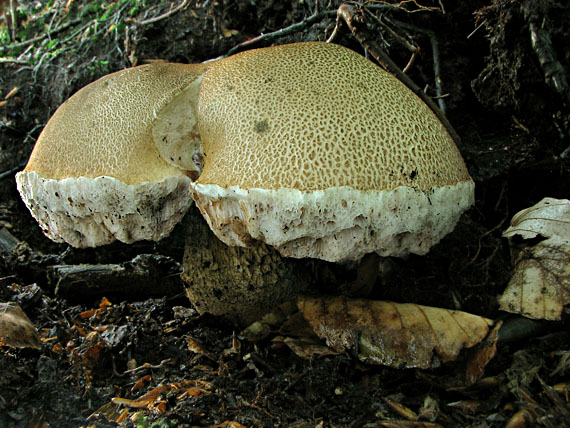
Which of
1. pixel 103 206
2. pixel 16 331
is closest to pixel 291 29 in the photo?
pixel 103 206

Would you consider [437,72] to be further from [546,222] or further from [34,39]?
[34,39]

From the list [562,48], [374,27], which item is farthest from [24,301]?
[562,48]

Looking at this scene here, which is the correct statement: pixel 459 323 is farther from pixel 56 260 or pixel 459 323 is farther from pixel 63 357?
pixel 56 260

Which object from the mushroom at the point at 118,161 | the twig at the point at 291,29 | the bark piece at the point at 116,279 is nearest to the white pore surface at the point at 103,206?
the mushroom at the point at 118,161

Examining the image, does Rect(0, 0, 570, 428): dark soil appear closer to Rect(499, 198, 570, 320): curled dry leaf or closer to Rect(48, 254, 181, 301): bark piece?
Rect(48, 254, 181, 301): bark piece

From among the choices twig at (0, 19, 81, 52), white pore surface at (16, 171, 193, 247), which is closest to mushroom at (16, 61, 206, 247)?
white pore surface at (16, 171, 193, 247)

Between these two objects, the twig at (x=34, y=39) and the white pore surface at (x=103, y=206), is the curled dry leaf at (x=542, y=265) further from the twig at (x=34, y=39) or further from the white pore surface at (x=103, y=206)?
the twig at (x=34, y=39)

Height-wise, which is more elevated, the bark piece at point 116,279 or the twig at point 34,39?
the twig at point 34,39
